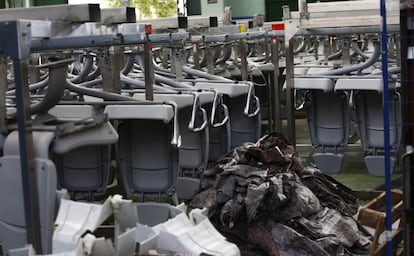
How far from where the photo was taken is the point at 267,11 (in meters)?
16.6

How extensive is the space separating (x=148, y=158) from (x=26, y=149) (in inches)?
74.7

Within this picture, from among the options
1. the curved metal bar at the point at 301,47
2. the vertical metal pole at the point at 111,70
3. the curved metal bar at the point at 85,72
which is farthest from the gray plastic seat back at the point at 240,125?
the curved metal bar at the point at 301,47

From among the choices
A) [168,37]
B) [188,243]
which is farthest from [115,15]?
[188,243]

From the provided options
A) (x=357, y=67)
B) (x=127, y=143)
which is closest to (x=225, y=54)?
(x=357, y=67)

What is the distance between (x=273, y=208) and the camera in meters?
4.37

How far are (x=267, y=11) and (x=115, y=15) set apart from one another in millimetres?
12292

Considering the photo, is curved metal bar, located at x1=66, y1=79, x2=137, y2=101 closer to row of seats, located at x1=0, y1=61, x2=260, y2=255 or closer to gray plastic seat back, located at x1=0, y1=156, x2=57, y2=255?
row of seats, located at x1=0, y1=61, x2=260, y2=255

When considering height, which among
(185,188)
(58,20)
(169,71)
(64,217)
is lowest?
(185,188)

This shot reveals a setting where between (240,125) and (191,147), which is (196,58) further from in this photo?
(191,147)

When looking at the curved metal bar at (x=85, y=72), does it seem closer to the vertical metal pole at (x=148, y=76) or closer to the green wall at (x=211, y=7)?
the vertical metal pole at (x=148, y=76)

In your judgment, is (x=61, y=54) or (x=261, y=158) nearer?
(x=261, y=158)

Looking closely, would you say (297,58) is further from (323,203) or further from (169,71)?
(323,203)

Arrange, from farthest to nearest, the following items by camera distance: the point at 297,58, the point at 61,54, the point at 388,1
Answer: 1. the point at 297,58
2. the point at 61,54
3. the point at 388,1

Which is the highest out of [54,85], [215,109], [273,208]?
[54,85]
